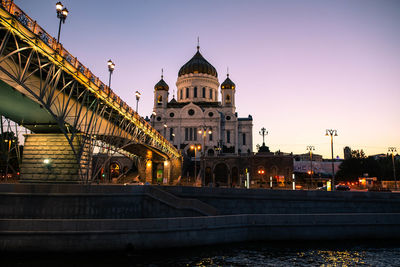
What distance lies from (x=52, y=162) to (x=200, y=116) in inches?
2178

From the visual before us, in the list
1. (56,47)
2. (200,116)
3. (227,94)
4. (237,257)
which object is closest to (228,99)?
(227,94)

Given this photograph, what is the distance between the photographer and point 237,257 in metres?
16.0

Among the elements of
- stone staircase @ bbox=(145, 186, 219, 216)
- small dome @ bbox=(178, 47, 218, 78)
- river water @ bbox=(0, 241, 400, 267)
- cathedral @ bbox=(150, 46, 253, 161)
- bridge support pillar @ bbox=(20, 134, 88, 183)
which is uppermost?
small dome @ bbox=(178, 47, 218, 78)

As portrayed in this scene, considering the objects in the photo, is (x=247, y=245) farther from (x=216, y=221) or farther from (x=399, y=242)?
(x=399, y=242)

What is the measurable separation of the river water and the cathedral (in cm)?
5531

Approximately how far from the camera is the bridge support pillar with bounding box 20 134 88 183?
87.0 ft

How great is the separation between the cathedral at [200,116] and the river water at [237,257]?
5531 centimetres

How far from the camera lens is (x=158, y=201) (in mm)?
23203

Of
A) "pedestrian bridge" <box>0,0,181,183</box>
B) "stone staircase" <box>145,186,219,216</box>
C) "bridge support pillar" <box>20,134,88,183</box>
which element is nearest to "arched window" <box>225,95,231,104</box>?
"pedestrian bridge" <box>0,0,181,183</box>

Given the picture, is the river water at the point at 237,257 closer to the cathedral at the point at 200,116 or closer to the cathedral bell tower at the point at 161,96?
the cathedral at the point at 200,116

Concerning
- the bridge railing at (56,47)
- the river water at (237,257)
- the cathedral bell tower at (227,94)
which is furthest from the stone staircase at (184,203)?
the cathedral bell tower at (227,94)

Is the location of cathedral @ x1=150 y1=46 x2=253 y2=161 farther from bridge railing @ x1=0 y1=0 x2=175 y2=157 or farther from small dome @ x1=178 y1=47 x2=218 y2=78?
bridge railing @ x1=0 y1=0 x2=175 y2=157

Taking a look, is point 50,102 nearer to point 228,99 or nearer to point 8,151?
point 8,151

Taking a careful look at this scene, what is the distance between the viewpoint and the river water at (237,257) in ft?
48.3
